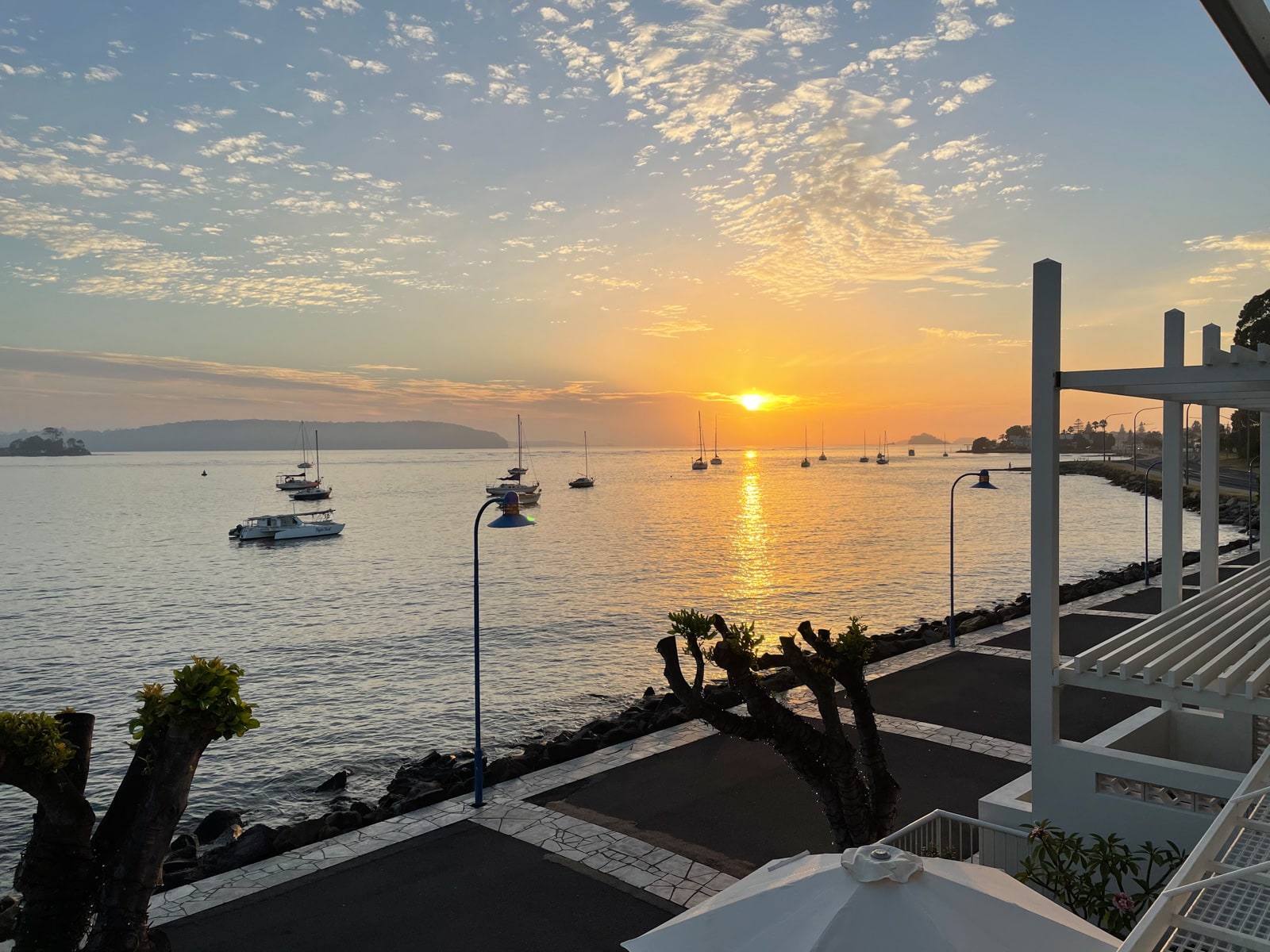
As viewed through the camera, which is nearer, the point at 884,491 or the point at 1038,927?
the point at 1038,927

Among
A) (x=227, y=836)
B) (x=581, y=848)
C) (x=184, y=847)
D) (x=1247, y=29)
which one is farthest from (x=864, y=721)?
(x=227, y=836)

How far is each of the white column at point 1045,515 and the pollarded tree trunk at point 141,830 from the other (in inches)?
337

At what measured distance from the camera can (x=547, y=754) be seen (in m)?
16.6

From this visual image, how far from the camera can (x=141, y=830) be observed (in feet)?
24.8

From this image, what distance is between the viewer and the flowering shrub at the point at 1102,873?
24.7ft

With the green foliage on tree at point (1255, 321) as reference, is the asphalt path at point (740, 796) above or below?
below

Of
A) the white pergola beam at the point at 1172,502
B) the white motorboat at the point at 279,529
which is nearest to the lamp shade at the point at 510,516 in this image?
the white pergola beam at the point at 1172,502

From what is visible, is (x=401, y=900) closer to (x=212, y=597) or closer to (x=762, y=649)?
(x=762, y=649)

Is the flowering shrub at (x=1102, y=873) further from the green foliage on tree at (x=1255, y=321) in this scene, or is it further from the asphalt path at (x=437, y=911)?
the green foliage on tree at (x=1255, y=321)

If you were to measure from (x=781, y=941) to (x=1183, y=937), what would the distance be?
7.03ft

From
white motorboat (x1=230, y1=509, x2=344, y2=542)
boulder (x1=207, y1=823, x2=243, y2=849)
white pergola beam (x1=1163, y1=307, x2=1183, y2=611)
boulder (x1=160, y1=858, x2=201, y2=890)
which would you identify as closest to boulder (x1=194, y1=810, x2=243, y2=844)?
boulder (x1=207, y1=823, x2=243, y2=849)

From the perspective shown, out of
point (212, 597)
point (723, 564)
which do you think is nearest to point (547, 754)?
point (212, 597)

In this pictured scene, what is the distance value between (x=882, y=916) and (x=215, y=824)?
15.7 metres

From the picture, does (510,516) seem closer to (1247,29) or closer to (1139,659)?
(1139,659)
